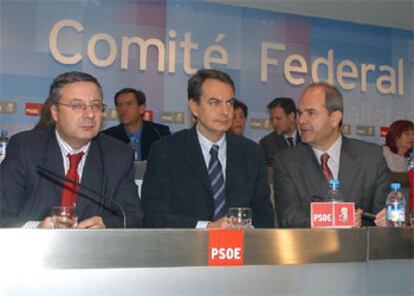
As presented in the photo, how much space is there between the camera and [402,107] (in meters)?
6.84

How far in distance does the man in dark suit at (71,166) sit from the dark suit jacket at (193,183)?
0.11 metres

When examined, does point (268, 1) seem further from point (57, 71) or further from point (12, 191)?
point (12, 191)

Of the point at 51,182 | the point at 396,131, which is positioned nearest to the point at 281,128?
the point at 396,131

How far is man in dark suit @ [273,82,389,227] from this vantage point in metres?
2.37

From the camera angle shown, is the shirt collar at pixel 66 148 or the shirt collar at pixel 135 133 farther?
the shirt collar at pixel 135 133

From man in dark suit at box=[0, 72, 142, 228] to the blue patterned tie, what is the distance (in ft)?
1.09

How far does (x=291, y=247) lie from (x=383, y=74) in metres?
5.74

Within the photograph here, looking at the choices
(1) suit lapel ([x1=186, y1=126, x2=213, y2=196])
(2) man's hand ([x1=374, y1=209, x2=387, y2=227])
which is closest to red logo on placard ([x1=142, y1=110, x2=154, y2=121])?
(1) suit lapel ([x1=186, y1=126, x2=213, y2=196])

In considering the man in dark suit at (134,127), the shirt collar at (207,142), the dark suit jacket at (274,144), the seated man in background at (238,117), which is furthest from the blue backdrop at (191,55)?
the shirt collar at (207,142)

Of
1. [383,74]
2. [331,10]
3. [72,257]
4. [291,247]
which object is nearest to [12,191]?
[72,257]

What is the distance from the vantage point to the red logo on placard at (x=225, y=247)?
1.36 meters

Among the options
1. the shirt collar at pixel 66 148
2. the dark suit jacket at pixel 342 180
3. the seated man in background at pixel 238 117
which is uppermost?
the seated man in background at pixel 238 117

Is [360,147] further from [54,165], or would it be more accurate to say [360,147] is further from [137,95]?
[137,95]

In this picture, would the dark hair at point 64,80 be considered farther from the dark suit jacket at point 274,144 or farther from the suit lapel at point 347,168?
the dark suit jacket at point 274,144
